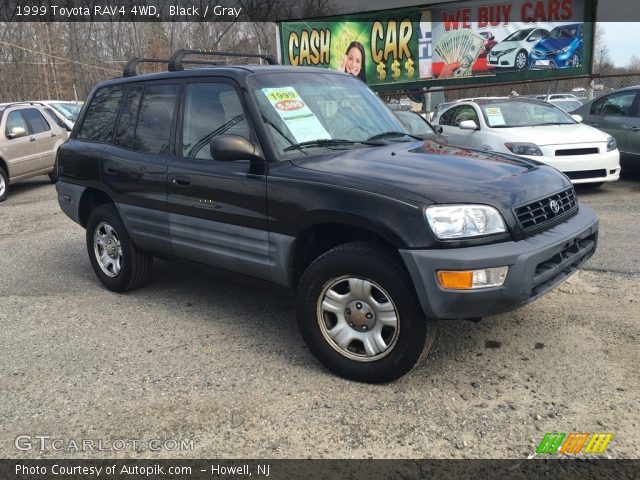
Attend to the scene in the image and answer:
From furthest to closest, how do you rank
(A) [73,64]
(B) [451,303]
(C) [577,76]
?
(A) [73,64]
(C) [577,76]
(B) [451,303]

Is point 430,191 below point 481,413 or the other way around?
the other way around

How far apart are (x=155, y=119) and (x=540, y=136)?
6054mm

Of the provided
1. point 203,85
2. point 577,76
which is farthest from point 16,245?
point 577,76

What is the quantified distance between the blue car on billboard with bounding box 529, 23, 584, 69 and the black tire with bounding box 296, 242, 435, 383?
1330 cm

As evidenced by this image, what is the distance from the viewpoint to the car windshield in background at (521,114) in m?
9.03

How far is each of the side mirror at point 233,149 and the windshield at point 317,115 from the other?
0.61ft

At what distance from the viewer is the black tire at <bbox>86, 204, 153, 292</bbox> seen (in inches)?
188

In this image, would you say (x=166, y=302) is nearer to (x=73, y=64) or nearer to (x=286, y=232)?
(x=286, y=232)

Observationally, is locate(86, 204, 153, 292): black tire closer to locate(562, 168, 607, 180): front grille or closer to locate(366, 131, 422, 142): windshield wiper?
locate(366, 131, 422, 142): windshield wiper

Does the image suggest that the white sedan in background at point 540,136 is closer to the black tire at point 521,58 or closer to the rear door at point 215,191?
the rear door at point 215,191

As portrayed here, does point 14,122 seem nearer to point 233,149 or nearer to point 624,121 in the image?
point 233,149

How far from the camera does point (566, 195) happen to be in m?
3.59

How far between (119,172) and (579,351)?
367 cm

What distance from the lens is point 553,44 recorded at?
14180mm
